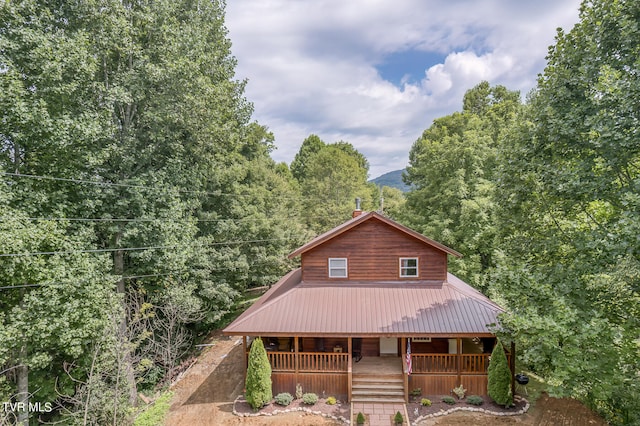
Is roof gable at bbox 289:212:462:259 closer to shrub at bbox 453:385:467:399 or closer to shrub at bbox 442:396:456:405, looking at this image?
shrub at bbox 453:385:467:399

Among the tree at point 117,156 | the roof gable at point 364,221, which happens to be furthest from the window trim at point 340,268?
the tree at point 117,156

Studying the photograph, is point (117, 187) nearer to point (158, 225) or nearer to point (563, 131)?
point (158, 225)

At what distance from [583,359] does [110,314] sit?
15609mm

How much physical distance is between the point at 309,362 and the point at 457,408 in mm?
5614

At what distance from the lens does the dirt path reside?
10.8 meters

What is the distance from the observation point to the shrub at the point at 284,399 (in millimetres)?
11953

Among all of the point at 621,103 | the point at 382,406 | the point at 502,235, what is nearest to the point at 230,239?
the point at 382,406

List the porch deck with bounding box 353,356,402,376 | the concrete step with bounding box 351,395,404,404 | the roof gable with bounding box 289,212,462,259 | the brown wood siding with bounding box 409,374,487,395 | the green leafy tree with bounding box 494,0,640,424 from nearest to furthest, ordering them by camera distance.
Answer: the green leafy tree with bounding box 494,0,640,424
the concrete step with bounding box 351,395,404,404
the brown wood siding with bounding box 409,374,487,395
the porch deck with bounding box 353,356,402,376
the roof gable with bounding box 289,212,462,259

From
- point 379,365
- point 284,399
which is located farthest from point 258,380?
point 379,365

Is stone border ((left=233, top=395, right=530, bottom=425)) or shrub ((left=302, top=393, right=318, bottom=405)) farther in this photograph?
shrub ((left=302, top=393, right=318, bottom=405))

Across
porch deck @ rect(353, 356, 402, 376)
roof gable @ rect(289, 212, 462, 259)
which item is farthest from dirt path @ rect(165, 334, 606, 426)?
roof gable @ rect(289, 212, 462, 259)

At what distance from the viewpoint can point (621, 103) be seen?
26.9 feet

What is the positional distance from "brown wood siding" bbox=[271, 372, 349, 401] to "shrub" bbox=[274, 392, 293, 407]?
65cm

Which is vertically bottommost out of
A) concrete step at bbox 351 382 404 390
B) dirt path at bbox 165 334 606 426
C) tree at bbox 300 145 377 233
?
dirt path at bbox 165 334 606 426
